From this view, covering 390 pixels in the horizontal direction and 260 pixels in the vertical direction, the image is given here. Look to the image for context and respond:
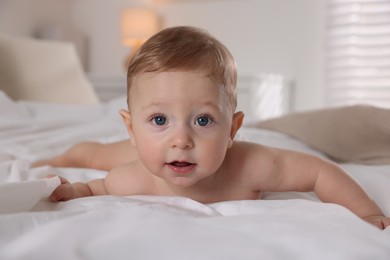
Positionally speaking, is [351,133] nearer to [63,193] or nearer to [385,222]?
[385,222]

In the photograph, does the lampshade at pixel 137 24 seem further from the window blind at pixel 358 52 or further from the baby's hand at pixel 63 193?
the baby's hand at pixel 63 193

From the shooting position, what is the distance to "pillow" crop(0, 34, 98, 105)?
250cm

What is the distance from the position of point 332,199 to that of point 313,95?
10.0 ft

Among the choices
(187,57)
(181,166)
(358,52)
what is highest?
(187,57)

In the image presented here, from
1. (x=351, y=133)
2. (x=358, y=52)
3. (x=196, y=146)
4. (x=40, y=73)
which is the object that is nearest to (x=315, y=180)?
(x=196, y=146)

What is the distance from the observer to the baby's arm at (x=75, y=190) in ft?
2.80

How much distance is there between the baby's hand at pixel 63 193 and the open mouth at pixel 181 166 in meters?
0.19

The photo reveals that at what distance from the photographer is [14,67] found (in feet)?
8.29

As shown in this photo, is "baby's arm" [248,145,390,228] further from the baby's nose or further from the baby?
the baby's nose

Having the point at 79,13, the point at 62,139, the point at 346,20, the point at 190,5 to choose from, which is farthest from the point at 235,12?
the point at 62,139

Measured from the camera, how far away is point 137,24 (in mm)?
3957

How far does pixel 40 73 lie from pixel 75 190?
6.03ft

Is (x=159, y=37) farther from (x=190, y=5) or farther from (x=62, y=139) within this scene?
(x=190, y=5)

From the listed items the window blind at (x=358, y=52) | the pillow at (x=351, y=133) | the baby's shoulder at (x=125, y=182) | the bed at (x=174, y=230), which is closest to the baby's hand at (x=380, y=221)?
the bed at (x=174, y=230)
